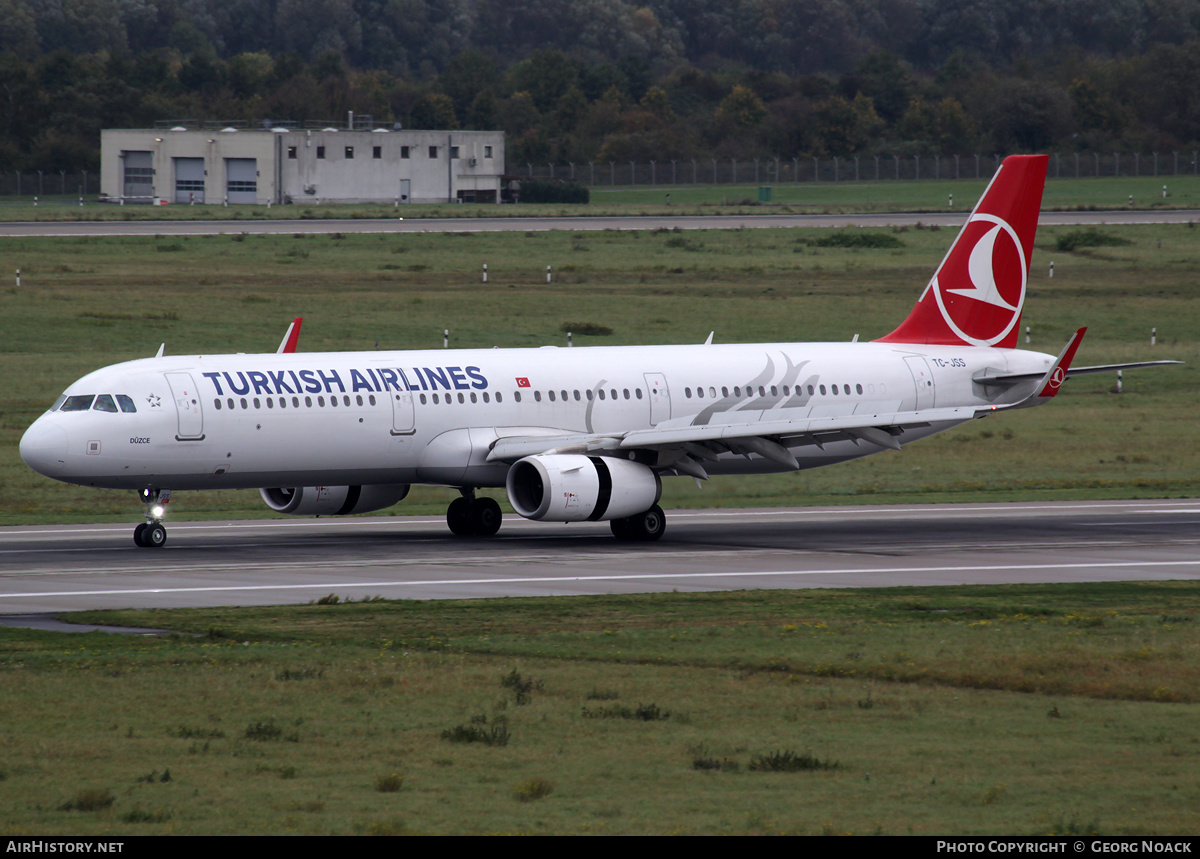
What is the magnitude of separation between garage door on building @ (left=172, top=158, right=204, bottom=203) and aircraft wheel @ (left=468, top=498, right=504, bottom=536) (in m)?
115

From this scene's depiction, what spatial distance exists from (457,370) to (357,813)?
2524 cm

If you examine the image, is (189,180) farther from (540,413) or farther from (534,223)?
(540,413)

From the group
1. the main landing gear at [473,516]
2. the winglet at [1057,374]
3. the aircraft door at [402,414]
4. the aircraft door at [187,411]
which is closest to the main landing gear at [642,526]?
the main landing gear at [473,516]

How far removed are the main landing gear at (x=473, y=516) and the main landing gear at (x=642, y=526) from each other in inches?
128

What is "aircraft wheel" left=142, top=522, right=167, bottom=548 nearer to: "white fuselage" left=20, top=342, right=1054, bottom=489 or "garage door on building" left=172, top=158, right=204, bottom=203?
"white fuselage" left=20, top=342, right=1054, bottom=489

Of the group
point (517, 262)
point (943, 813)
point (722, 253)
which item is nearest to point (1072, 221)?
point (722, 253)

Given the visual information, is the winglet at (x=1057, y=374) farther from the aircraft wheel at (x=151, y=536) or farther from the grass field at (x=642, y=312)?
Result: the aircraft wheel at (x=151, y=536)

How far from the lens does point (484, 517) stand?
41.4 metres

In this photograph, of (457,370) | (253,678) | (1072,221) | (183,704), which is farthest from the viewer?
(1072,221)

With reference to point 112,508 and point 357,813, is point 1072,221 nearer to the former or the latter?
point 112,508

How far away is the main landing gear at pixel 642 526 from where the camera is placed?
39.8 meters

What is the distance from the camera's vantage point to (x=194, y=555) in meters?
36.4

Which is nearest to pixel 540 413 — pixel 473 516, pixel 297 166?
pixel 473 516

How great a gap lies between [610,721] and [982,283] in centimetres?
3074
